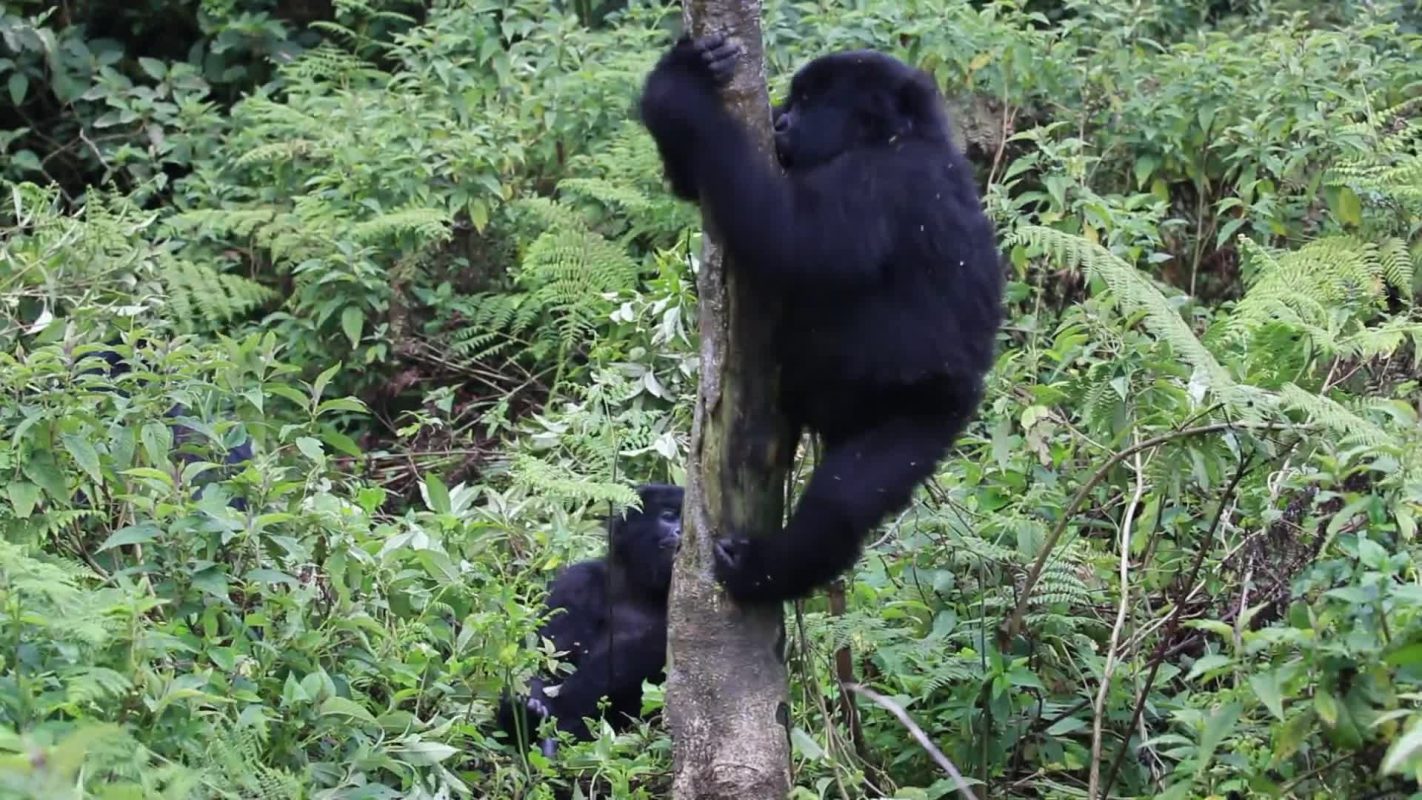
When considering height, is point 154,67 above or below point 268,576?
below

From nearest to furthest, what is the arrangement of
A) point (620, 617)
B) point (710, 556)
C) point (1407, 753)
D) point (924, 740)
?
point (1407, 753)
point (924, 740)
point (710, 556)
point (620, 617)

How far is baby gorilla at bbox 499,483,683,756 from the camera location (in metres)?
4.61

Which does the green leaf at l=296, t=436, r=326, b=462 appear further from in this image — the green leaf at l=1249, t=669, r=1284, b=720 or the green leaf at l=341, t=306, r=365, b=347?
the green leaf at l=341, t=306, r=365, b=347

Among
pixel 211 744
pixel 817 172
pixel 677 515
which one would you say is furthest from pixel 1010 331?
pixel 211 744

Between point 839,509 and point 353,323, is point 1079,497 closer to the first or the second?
point 839,509

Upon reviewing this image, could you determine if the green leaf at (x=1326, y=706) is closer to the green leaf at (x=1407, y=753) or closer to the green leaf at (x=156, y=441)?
the green leaf at (x=1407, y=753)

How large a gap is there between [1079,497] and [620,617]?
1.82 m

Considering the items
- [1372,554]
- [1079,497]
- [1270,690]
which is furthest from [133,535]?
[1372,554]

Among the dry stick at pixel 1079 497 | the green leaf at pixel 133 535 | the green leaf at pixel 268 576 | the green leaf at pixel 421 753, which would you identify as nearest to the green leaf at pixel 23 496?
the green leaf at pixel 133 535

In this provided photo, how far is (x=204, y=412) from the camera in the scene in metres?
3.68

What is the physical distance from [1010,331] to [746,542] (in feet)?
8.86

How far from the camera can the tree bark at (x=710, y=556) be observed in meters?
3.24

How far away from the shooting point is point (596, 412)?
16.0 ft

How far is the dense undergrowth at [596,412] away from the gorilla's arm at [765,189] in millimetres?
604
